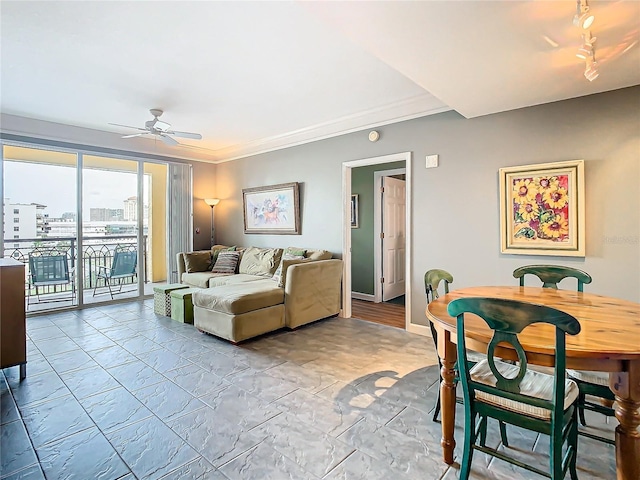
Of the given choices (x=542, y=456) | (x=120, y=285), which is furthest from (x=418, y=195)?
(x=120, y=285)

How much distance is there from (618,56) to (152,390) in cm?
395

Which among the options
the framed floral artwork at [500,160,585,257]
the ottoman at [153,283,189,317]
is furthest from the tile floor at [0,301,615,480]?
the framed floral artwork at [500,160,585,257]

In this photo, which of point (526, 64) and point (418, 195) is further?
point (418, 195)

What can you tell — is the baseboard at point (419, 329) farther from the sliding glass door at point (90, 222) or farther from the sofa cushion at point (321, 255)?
the sliding glass door at point (90, 222)

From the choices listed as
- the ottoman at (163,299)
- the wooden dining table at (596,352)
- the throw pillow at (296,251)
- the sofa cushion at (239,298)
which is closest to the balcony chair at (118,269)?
the ottoman at (163,299)

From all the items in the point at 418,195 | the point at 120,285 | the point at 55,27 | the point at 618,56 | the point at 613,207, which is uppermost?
the point at 55,27

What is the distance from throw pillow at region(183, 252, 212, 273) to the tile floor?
1998 millimetres

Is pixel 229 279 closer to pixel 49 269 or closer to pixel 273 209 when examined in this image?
pixel 273 209

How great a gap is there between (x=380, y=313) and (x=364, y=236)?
1.45m

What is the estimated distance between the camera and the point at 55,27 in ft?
8.11

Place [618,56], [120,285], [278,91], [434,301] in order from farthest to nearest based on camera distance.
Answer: [120,285]
[278,91]
[618,56]
[434,301]

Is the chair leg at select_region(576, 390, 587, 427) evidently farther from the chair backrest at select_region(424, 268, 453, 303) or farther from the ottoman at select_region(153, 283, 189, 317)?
the ottoman at select_region(153, 283, 189, 317)

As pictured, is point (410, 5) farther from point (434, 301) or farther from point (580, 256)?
point (580, 256)

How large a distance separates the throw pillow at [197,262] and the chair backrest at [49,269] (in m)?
1.65
